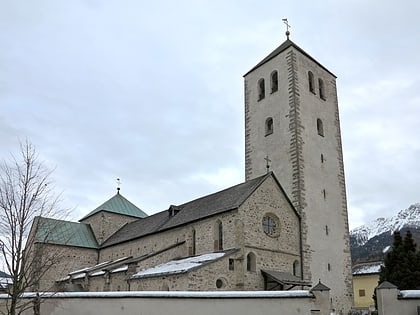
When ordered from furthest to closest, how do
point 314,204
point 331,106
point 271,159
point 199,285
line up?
point 331,106 < point 271,159 < point 314,204 < point 199,285

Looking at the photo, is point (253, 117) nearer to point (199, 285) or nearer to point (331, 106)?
point (331, 106)

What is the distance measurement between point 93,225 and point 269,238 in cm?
2663

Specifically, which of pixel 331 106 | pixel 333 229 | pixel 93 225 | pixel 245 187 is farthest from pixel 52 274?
pixel 331 106

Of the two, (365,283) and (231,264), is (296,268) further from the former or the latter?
(365,283)

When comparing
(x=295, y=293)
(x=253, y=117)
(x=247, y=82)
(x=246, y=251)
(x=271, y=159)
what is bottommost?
(x=295, y=293)

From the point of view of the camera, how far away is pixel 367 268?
4831cm

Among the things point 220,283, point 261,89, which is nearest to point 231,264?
point 220,283

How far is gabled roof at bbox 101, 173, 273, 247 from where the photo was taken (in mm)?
27281

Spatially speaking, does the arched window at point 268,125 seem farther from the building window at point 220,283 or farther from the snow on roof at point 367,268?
the snow on roof at point 367,268

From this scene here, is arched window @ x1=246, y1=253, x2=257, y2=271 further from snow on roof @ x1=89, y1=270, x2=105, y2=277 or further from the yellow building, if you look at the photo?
the yellow building

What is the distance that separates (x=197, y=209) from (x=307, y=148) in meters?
8.67

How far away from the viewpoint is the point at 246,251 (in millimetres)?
25375

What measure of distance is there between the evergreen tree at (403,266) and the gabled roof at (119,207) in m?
29.2

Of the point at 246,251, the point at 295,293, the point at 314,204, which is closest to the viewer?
the point at 295,293
